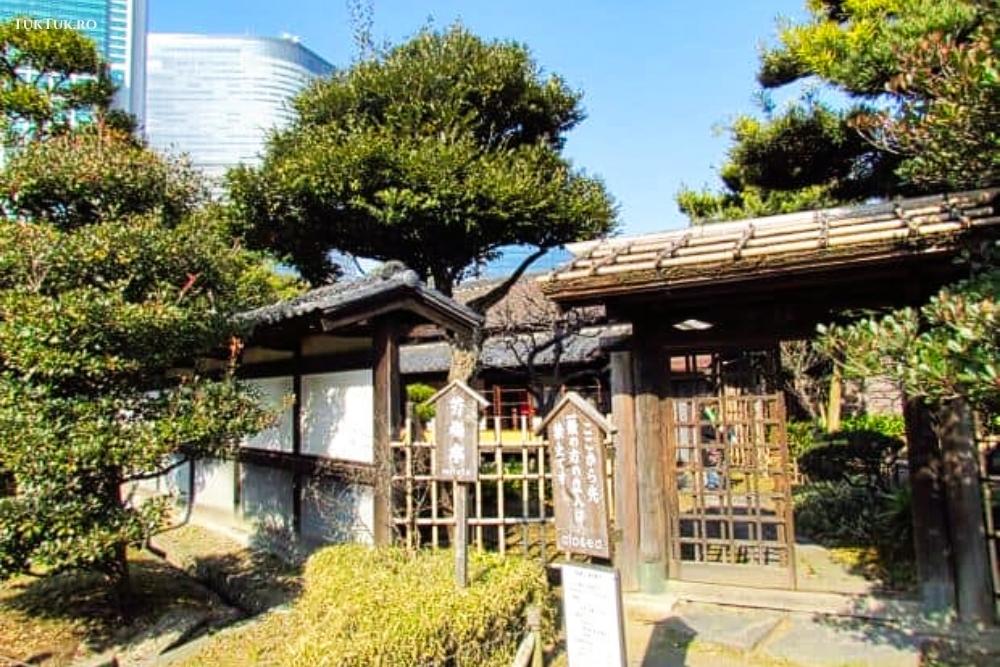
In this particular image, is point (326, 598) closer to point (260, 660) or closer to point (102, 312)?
point (260, 660)

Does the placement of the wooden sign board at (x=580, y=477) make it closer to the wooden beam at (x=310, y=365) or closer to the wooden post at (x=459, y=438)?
the wooden post at (x=459, y=438)

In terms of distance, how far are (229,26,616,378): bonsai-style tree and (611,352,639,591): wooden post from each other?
14.6 ft

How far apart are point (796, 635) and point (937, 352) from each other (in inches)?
154

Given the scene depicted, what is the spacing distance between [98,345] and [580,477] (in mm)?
4492

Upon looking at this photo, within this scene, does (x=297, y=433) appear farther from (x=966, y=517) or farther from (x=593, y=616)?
(x=966, y=517)

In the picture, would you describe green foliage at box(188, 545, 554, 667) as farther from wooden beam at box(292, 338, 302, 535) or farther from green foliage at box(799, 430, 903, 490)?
green foliage at box(799, 430, 903, 490)

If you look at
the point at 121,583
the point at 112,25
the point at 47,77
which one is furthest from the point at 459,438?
the point at 112,25

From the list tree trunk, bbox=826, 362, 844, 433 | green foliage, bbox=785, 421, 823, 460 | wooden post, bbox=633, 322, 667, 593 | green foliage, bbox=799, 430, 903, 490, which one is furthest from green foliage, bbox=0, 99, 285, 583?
tree trunk, bbox=826, 362, 844, 433

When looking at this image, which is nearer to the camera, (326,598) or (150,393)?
(326,598)

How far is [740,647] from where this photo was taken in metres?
5.77

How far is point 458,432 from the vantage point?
239 inches

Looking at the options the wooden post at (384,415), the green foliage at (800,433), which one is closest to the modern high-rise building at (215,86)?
the wooden post at (384,415)

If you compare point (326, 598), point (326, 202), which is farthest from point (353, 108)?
point (326, 598)

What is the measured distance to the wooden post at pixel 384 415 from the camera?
23.8 ft
